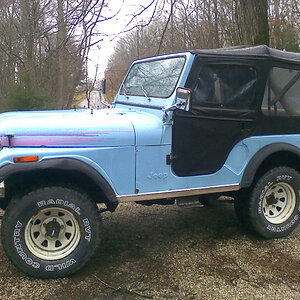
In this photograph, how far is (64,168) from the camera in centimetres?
319

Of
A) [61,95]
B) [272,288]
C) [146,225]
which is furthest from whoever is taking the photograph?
[61,95]

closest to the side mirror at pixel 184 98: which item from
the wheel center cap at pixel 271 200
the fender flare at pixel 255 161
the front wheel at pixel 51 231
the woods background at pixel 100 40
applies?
the fender flare at pixel 255 161

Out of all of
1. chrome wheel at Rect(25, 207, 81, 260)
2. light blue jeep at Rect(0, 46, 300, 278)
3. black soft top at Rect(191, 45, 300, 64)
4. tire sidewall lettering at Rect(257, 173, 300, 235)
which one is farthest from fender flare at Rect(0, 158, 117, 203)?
tire sidewall lettering at Rect(257, 173, 300, 235)

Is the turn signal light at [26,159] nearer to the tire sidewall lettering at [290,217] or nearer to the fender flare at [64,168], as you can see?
the fender flare at [64,168]

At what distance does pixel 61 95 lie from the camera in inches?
666

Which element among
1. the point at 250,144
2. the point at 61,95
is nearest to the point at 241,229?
the point at 250,144

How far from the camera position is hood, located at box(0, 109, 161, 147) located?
3.22m

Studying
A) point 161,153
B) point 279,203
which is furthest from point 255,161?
point 161,153

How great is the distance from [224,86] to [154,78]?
32.1 inches

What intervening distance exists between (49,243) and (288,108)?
9.58 ft

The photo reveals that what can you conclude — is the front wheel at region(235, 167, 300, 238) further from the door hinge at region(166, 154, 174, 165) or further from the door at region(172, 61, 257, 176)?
the door hinge at region(166, 154, 174, 165)

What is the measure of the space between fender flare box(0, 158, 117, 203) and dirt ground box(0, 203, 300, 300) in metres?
0.74

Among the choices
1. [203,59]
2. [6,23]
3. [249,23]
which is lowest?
[203,59]

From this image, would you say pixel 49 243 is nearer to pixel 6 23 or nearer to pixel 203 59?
pixel 203 59
